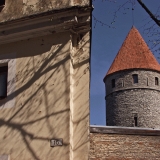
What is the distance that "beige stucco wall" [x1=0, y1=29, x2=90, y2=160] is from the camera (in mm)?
6465

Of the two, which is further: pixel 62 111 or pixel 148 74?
pixel 148 74

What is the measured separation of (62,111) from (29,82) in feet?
3.42

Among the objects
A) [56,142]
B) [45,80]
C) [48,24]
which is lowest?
[56,142]

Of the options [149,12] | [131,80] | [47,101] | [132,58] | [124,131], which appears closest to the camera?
[149,12]

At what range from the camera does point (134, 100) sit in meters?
31.7

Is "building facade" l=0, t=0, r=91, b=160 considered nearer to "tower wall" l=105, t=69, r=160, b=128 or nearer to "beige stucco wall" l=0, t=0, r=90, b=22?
"beige stucco wall" l=0, t=0, r=90, b=22

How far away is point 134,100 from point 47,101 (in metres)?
25.7

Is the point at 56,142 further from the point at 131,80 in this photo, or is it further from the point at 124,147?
the point at 131,80

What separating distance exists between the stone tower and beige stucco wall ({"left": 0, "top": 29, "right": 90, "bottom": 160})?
24465 mm

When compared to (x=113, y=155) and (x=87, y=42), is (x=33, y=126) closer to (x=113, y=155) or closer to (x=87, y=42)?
(x=87, y=42)

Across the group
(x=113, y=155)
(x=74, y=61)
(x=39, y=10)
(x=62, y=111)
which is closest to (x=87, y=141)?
(x=62, y=111)

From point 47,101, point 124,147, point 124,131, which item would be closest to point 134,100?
point 124,147

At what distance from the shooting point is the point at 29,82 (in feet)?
23.0

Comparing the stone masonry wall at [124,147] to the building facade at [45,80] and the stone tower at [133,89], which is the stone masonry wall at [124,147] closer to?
the building facade at [45,80]
